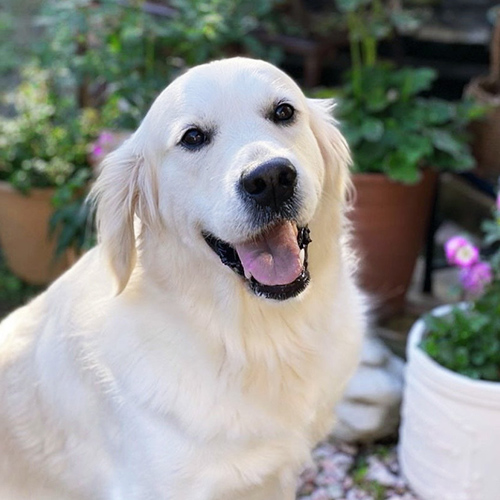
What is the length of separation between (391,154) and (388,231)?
364 millimetres

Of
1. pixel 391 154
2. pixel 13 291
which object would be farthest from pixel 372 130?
pixel 13 291

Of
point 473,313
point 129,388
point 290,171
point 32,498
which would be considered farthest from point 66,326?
point 473,313

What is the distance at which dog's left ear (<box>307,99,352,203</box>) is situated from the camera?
2.08m

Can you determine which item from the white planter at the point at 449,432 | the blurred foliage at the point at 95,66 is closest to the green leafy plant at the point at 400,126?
the blurred foliage at the point at 95,66

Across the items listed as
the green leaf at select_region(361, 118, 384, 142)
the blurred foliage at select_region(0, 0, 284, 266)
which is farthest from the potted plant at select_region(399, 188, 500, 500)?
the blurred foliage at select_region(0, 0, 284, 266)

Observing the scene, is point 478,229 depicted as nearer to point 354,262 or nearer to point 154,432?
point 354,262

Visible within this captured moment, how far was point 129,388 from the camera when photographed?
1.91 meters

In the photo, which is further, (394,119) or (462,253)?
(394,119)

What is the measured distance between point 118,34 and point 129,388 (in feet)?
8.10

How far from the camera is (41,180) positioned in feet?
13.2

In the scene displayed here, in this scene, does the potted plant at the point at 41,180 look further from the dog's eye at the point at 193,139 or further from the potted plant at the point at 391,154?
the dog's eye at the point at 193,139

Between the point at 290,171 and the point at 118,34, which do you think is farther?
the point at 118,34

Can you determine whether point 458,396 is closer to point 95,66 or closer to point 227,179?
point 227,179

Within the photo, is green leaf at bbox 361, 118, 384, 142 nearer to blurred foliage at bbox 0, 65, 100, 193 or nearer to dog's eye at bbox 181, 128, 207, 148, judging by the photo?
blurred foliage at bbox 0, 65, 100, 193
